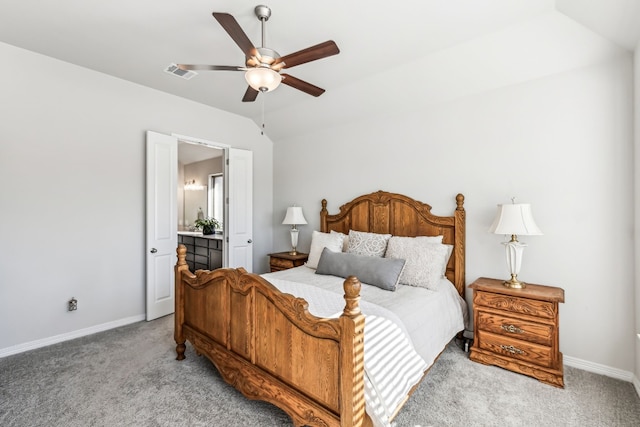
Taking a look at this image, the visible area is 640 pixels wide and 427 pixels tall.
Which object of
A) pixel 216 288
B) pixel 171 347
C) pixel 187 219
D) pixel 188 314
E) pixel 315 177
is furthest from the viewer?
pixel 187 219

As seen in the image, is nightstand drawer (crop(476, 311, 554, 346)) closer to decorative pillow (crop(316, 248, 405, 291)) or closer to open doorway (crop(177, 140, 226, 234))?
decorative pillow (crop(316, 248, 405, 291))

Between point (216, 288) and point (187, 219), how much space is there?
17.8 ft

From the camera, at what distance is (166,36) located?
2.68m

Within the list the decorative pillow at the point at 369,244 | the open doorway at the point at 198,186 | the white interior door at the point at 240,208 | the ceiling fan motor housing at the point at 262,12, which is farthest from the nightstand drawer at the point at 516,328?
the open doorway at the point at 198,186

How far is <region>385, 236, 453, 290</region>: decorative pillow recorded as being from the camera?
2.80m

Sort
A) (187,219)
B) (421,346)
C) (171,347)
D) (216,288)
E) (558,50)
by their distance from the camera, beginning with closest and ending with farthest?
(421,346), (216,288), (558,50), (171,347), (187,219)

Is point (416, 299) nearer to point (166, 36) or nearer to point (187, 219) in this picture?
point (166, 36)

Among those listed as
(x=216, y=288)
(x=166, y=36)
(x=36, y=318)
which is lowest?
(x=36, y=318)

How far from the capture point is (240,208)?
15.3 feet

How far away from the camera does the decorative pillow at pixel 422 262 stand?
2.80 m

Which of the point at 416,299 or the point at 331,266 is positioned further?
the point at 331,266

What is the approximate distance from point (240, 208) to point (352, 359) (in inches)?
141

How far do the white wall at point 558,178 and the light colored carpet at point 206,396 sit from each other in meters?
0.51

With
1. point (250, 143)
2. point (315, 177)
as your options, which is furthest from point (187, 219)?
point (315, 177)
